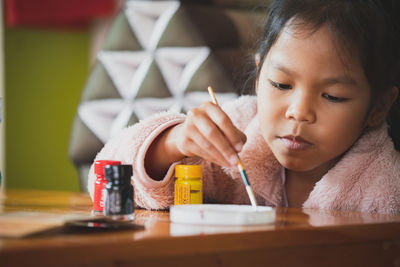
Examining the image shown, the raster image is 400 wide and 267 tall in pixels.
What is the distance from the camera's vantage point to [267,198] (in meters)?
1.22

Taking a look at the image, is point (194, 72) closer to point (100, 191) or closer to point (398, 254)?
point (100, 191)

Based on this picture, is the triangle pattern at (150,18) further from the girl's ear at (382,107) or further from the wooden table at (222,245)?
the wooden table at (222,245)

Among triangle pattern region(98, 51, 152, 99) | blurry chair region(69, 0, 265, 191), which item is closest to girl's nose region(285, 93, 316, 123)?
blurry chair region(69, 0, 265, 191)

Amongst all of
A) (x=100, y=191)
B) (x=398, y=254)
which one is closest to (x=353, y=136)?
(x=398, y=254)

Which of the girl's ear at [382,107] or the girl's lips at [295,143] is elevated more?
the girl's ear at [382,107]

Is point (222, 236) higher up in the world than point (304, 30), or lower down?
lower down

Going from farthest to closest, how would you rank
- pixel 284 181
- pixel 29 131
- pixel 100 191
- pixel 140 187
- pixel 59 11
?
1. pixel 29 131
2. pixel 59 11
3. pixel 284 181
4. pixel 140 187
5. pixel 100 191

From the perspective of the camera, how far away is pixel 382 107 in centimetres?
122

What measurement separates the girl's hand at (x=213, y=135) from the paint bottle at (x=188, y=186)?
56 mm

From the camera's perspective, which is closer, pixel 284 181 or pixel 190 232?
pixel 190 232

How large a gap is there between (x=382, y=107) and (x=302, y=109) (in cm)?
30

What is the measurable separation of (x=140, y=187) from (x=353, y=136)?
0.49 meters

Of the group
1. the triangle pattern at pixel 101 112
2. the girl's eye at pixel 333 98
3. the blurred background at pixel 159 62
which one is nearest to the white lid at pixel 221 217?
the girl's eye at pixel 333 98

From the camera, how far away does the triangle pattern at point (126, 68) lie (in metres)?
1.83
